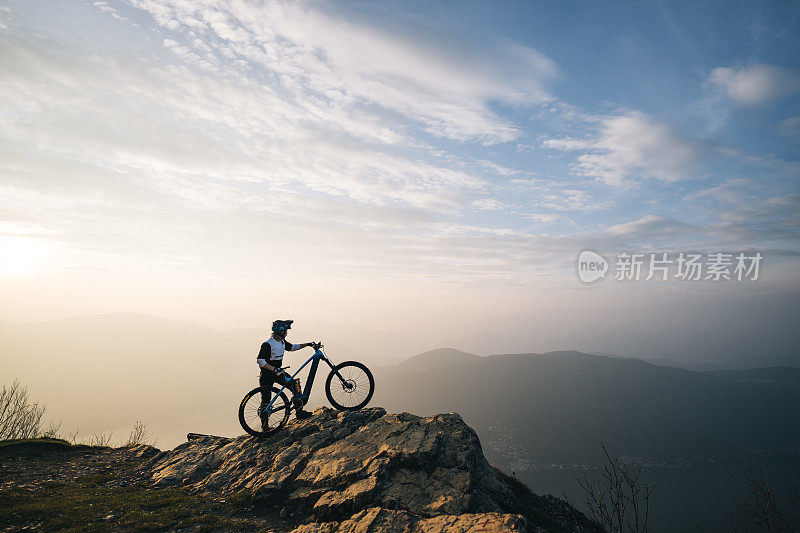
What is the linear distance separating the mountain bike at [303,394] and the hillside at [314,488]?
1.87ft

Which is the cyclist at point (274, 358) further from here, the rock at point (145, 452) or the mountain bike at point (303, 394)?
the rock at point (145, 452)

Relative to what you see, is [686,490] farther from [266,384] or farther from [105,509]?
[105,509]

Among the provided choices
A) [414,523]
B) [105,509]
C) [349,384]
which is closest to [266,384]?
[349,384]

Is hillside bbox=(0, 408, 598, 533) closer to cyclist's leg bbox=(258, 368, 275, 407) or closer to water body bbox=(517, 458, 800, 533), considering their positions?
cyclist's leg bbox=(258, 368, 275, 407)

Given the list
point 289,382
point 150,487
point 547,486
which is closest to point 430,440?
point 289,382

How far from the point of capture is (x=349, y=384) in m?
14.6

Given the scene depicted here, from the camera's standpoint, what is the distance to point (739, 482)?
178 metres

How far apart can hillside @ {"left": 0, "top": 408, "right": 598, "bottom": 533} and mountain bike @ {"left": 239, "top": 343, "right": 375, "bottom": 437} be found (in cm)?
57

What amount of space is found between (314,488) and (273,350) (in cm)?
536

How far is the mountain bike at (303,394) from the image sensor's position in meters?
14.1

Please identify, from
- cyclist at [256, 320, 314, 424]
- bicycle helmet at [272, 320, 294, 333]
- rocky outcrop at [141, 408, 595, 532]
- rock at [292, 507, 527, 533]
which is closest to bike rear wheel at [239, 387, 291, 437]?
cyclist at [256, 320, 314, 424]

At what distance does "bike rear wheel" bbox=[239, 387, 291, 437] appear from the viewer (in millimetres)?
14094

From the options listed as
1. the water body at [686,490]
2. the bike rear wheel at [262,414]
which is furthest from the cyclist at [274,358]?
the water body at [686,490]

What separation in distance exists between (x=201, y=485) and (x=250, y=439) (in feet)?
7.30
